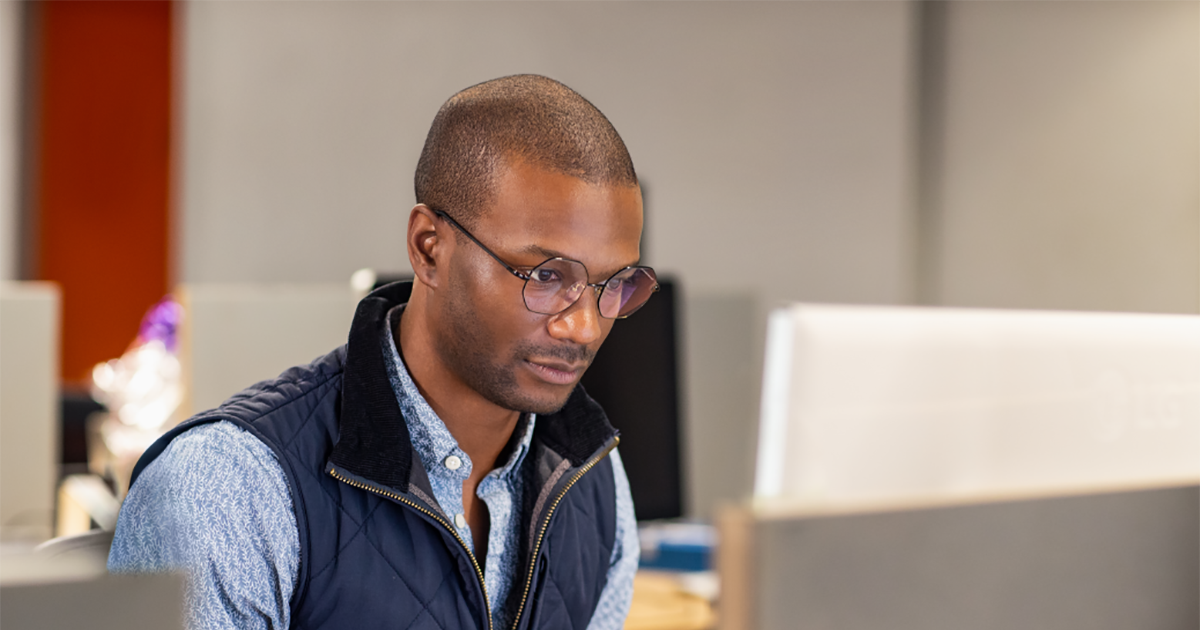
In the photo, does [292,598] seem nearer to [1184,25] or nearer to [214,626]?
[214,626]

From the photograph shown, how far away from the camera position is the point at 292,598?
0.97 m

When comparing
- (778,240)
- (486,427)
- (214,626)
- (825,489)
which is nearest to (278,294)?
(486,427)

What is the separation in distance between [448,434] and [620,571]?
0.33 m

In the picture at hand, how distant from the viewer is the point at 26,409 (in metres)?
2.15

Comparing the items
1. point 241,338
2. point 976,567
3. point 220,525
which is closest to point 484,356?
point 220,525

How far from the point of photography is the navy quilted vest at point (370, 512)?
0.97 metres

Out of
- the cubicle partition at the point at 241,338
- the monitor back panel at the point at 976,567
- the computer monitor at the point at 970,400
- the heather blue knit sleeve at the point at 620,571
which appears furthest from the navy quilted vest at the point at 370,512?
the cubicle partition at the point at 241,338

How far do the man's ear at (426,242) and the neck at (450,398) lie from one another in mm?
37

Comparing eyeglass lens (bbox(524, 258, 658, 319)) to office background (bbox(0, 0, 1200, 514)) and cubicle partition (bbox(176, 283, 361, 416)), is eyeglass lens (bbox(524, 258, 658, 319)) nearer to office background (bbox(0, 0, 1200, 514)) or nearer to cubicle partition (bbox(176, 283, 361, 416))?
cubicle partition (bbox(176, 283, 361, 416))

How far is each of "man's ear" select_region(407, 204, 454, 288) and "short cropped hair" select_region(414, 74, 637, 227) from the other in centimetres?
2

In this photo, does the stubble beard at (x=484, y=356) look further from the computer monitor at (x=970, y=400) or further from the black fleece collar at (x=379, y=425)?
the computer monitor at (x=970, y=400)

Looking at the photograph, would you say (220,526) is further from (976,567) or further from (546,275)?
(976,567)

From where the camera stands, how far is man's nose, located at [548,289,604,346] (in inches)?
40.9

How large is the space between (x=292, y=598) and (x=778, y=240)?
137 inches
